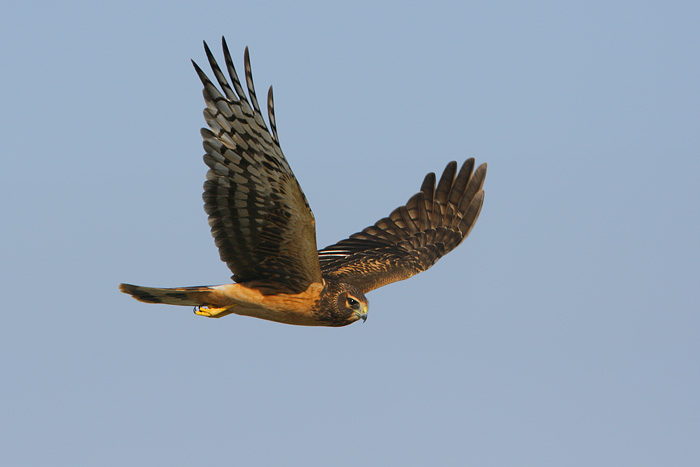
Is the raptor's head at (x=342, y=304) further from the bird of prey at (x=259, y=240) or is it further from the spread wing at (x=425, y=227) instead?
the spread wing at (x=425, y=227)

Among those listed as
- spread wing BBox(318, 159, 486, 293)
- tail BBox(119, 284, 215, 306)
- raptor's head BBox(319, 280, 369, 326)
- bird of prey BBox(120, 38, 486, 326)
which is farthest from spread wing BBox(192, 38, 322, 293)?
spread wing BBox(318, 159, 486, 293)

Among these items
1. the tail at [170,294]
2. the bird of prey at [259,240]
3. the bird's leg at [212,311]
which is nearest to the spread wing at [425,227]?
the bird of prey at [259,240]

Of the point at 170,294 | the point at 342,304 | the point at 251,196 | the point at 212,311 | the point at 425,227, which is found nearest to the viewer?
the point at 251,196

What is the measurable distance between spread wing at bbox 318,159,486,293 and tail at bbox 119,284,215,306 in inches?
125

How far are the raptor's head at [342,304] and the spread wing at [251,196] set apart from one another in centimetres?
24

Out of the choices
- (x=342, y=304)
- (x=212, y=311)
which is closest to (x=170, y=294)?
(x=212, y=311)

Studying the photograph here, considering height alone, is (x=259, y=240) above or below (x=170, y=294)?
above

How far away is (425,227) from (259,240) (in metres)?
5.17

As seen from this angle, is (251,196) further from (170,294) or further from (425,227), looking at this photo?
(425,227)

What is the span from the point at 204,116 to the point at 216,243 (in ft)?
5.20

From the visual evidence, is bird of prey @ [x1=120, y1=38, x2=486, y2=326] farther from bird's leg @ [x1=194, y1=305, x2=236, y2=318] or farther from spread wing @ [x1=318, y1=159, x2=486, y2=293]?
spread wing @ [x1=318, y1=159, x2=486, y2=293]

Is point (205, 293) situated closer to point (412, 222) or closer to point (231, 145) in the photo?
point (231, 145)

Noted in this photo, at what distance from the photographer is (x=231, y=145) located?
29.1ft

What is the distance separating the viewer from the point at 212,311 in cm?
1038
